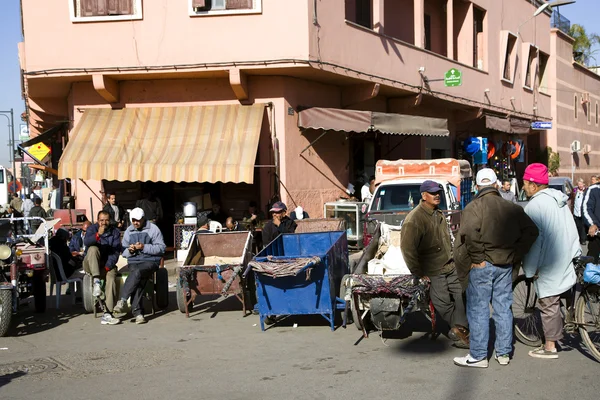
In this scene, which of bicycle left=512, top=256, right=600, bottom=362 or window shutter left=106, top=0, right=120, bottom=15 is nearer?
bicycle left=512, top=256, right=600, bottom=362

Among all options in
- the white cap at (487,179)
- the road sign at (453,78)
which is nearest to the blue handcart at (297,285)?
the white cap at (487,179)

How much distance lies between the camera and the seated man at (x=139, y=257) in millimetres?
9719

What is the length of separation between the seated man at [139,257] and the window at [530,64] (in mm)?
21989

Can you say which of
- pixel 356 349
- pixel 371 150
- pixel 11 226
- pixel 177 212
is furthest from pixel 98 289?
pixel 371 150

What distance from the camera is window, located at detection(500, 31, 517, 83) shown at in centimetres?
2608

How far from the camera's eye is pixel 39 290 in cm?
1048

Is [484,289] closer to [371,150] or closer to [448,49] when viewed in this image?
[371,150]

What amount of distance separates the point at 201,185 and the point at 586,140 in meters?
29.0

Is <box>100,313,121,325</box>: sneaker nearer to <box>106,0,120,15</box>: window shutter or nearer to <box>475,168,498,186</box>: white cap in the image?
<box>475,168,498,186</box>: white cap

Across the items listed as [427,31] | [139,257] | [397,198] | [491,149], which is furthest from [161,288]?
[491,149]

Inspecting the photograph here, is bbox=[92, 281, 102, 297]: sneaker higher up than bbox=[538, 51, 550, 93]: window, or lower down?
lower down

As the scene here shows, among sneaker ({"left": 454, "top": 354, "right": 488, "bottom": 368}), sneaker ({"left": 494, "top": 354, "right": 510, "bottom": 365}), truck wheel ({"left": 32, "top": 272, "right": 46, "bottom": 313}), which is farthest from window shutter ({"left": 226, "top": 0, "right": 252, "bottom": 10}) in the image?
sneaker ({"left": 494, "top": 354, "right": 510, "bottom": 365})

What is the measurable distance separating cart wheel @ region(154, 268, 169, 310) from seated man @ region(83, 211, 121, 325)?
2.63 feet

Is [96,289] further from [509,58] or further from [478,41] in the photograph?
[509,58]
